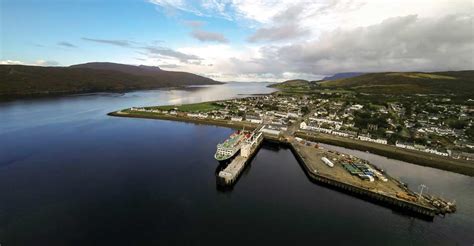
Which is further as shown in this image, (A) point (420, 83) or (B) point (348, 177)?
(A) point (420, 83)

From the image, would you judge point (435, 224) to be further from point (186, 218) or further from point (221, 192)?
point (186, 218)

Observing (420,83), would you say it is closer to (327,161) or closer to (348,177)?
(327,161)

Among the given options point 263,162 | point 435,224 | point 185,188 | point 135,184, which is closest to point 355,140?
point 263,162

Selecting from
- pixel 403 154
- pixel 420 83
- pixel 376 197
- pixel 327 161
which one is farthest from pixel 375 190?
pixel 420 83

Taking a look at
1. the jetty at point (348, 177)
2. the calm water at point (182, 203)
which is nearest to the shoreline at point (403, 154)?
the calm water at point (182, 203)

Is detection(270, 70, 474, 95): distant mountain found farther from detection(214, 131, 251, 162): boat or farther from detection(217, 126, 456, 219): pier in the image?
detection(214, 131, 251, 162): boat

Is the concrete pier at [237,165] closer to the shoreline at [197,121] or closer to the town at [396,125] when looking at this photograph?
the town at [396,125]

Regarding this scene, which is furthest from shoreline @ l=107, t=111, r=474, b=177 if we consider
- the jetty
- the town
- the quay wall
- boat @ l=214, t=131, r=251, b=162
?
boat @ l=214, t=131, r=251, b=162
